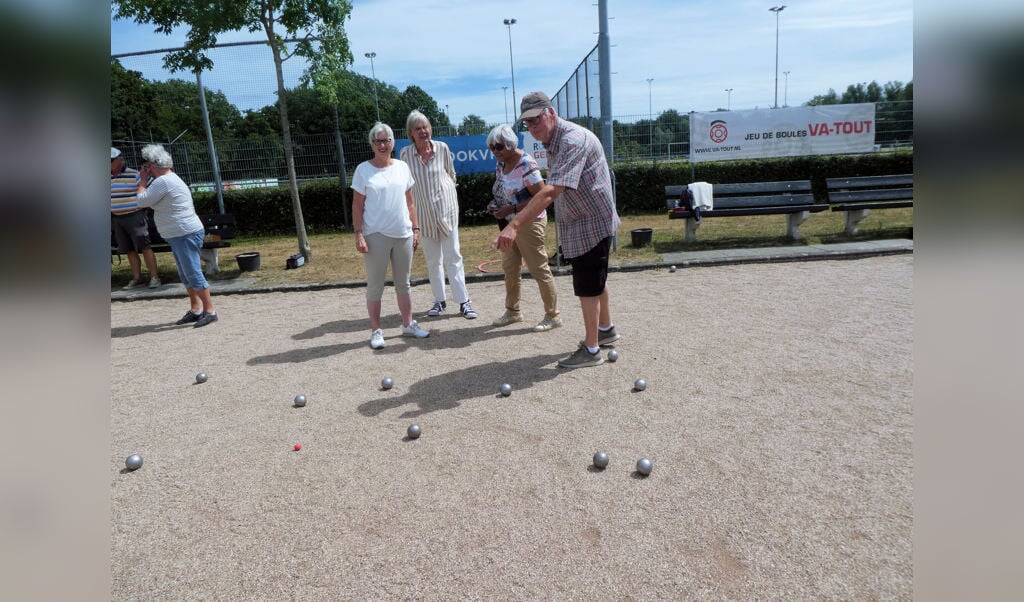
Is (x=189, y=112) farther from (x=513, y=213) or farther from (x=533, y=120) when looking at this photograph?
(x=533, y=120)

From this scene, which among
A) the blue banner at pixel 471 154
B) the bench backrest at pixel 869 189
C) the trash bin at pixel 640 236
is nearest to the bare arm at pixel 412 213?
the trash bin at pixel 640 236

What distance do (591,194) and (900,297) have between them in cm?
417

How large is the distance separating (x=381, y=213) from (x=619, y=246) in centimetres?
580

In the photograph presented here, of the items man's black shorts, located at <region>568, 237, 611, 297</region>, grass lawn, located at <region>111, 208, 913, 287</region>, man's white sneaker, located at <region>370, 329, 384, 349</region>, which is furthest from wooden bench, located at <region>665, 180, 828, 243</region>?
man's white sneaker, located at <region>370, 329, 384, 349</region>

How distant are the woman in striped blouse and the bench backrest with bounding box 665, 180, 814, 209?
5672 mm

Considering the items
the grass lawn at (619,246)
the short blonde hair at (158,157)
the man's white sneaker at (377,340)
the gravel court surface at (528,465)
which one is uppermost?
the short blonde hair at (158,157)

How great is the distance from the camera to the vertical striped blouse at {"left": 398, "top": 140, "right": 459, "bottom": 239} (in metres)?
6.18

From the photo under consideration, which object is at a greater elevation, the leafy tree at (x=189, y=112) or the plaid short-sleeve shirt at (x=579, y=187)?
the leafy tree at (x=189, y=112)

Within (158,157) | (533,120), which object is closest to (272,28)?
(158,157)

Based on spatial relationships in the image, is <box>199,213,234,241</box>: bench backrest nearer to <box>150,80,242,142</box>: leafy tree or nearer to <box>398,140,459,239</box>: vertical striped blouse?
<box>150,80,242,142</box>: leafy tree

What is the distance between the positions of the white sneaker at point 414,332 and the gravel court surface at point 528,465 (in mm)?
110

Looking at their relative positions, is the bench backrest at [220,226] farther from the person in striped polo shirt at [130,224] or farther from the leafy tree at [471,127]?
the leafy tree at [471,127]

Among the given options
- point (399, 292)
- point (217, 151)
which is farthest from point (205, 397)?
point (217, 151)

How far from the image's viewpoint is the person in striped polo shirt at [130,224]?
870 cm
